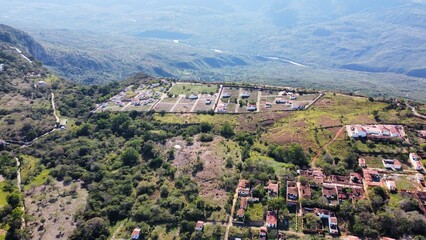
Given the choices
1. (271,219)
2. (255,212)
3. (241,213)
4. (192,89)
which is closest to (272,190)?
(255,212)

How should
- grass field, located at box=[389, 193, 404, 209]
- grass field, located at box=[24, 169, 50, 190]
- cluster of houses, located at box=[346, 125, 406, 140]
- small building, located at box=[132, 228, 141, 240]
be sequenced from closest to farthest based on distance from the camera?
small building, located at box=[132, 228, 141, 240] < grass field, located at box=[389, 193, 404, 209] < grass field, located at box=[24, 169, 50, 190] < cluster of houses, located at box=[346, 125, 406, 140]

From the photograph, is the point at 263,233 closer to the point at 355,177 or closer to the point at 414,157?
the point at 355,177

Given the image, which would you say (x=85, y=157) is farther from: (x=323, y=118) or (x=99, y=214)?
(x=323, y=118)

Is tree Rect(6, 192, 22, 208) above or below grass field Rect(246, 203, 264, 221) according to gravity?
below

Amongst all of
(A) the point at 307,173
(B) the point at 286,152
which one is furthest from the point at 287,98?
(A) the point at 307,173

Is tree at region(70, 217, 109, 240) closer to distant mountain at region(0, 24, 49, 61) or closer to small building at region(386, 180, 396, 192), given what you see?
small building at region(386, 180, 396, 192)

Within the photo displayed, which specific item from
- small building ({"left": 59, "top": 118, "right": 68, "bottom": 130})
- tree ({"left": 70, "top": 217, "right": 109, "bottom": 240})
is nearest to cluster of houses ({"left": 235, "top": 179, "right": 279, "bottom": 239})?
tree ({"left": 70, "top": 217, "right": 109, "bottom": 240})
